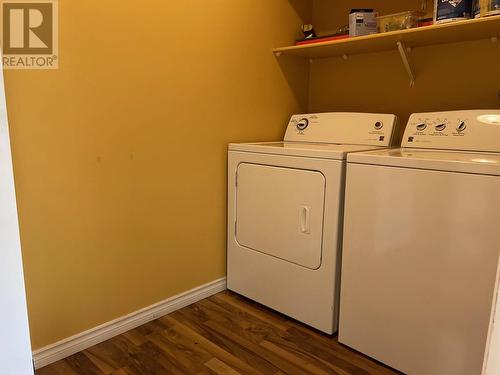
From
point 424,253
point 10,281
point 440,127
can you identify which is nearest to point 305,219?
point 424,253

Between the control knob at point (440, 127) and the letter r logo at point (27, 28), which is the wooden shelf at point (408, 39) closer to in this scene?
the control knob at point (440, 127)

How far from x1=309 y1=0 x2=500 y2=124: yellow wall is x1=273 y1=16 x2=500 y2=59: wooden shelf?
2.4 inches

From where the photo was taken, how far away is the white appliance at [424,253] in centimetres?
127

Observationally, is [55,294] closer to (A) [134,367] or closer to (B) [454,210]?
(A) [134,367]

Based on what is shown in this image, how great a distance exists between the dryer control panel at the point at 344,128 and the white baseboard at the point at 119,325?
38.8 inches

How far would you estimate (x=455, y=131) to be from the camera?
1756 millimetres

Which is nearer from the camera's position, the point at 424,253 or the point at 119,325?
the point at 424,253

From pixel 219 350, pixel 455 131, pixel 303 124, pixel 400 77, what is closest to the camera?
pixel 219 350

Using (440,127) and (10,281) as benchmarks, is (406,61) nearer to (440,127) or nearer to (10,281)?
(440,127)

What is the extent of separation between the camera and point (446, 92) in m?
1.98

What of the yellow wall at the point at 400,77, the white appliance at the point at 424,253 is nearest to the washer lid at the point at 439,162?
the white appliance at the point at 424,253

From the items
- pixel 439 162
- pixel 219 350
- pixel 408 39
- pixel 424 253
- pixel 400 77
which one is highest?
pixel 408 39

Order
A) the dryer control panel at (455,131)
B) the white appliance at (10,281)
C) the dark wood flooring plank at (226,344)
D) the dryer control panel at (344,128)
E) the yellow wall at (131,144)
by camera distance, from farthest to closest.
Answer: the dryer control panel at (344,128), the dryer control panel at (455,131), the dark wood flooring plank at (226,344), the yellow wall at (131,144), the white appliance at (10,281)

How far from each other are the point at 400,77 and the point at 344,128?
42 centimetres
